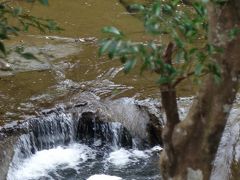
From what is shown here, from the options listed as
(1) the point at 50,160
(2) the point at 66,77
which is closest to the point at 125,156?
(1) the point at 50,160

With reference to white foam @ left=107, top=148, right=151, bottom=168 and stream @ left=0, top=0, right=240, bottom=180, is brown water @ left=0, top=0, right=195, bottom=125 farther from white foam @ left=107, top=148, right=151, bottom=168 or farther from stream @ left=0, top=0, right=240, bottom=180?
white foam @ left=107, top=148, right=151, bottom=168

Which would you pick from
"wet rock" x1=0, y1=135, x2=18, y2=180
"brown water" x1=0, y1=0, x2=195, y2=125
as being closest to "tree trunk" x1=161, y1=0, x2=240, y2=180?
"brown water" x1=0, y1=0, x2=195, y2=125

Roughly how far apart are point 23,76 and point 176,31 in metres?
5.33

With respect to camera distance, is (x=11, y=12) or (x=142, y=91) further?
(x=142, y=91)

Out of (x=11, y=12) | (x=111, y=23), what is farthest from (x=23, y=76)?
(x=11, y=12)

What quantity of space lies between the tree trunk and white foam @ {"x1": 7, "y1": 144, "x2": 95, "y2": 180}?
133 inches

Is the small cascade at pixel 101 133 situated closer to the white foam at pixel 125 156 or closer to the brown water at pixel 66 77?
the white foam at pixel 125 156

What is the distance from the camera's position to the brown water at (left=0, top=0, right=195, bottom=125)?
657 centimetres

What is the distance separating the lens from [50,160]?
245 inches

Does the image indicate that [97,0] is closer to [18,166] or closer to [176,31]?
[18,166]

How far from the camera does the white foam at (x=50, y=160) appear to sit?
19.5 feet

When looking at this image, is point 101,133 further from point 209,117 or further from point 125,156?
point 209,117

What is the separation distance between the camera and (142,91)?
6855 mm

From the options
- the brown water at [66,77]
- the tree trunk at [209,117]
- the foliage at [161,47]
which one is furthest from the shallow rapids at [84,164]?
the foliage at [161,47]
